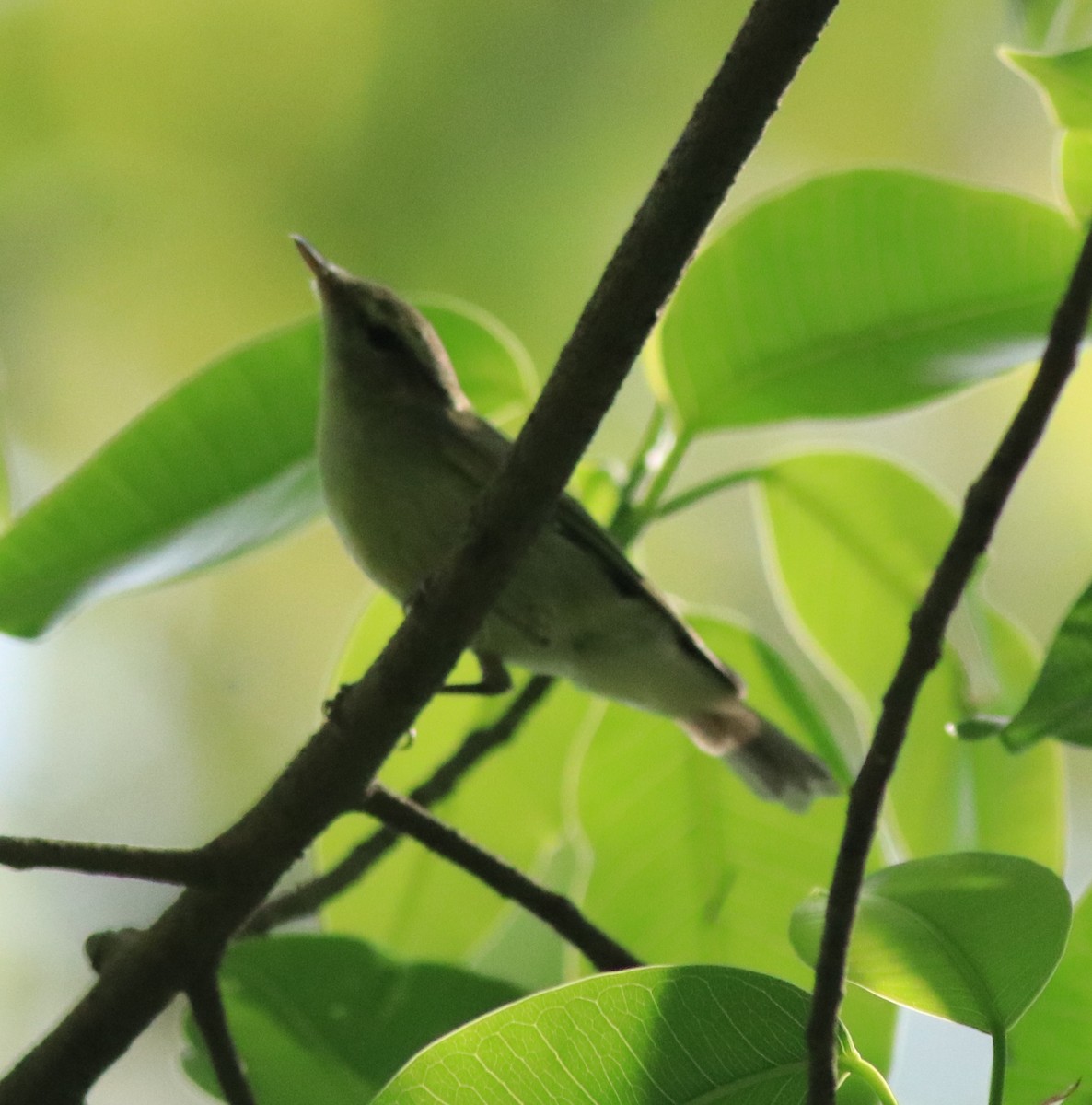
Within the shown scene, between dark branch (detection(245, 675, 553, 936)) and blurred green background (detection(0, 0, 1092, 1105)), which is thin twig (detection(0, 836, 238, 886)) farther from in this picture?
blurred green background (detection(0, 0, 1092, 1105))

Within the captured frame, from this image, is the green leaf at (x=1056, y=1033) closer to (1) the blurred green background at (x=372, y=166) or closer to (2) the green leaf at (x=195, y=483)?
(2) the green leaf at (x=195, y=483)

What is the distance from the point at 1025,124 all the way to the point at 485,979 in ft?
11.4

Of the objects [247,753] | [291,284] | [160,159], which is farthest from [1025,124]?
[247,753]

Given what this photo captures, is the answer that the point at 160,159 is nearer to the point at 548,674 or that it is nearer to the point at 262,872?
the point at 548,674

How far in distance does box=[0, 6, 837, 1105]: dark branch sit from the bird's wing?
68 centimetres

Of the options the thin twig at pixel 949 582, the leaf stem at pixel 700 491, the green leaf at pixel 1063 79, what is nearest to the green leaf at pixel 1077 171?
the green leaf at pixel 1063 79

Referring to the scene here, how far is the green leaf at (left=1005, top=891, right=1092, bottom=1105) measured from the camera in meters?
1.58

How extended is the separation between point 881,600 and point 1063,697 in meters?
0.99

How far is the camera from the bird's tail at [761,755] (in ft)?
7.98

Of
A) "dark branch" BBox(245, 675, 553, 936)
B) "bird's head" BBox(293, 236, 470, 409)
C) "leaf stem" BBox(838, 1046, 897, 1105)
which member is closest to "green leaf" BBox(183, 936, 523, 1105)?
"dark branch" BBox(245, 675, 553, 936)

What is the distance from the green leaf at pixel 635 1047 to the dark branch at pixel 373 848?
726 mm

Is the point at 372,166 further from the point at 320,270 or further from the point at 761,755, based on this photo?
the point at 761,755

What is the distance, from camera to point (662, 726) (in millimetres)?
2580

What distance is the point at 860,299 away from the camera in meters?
2.21
